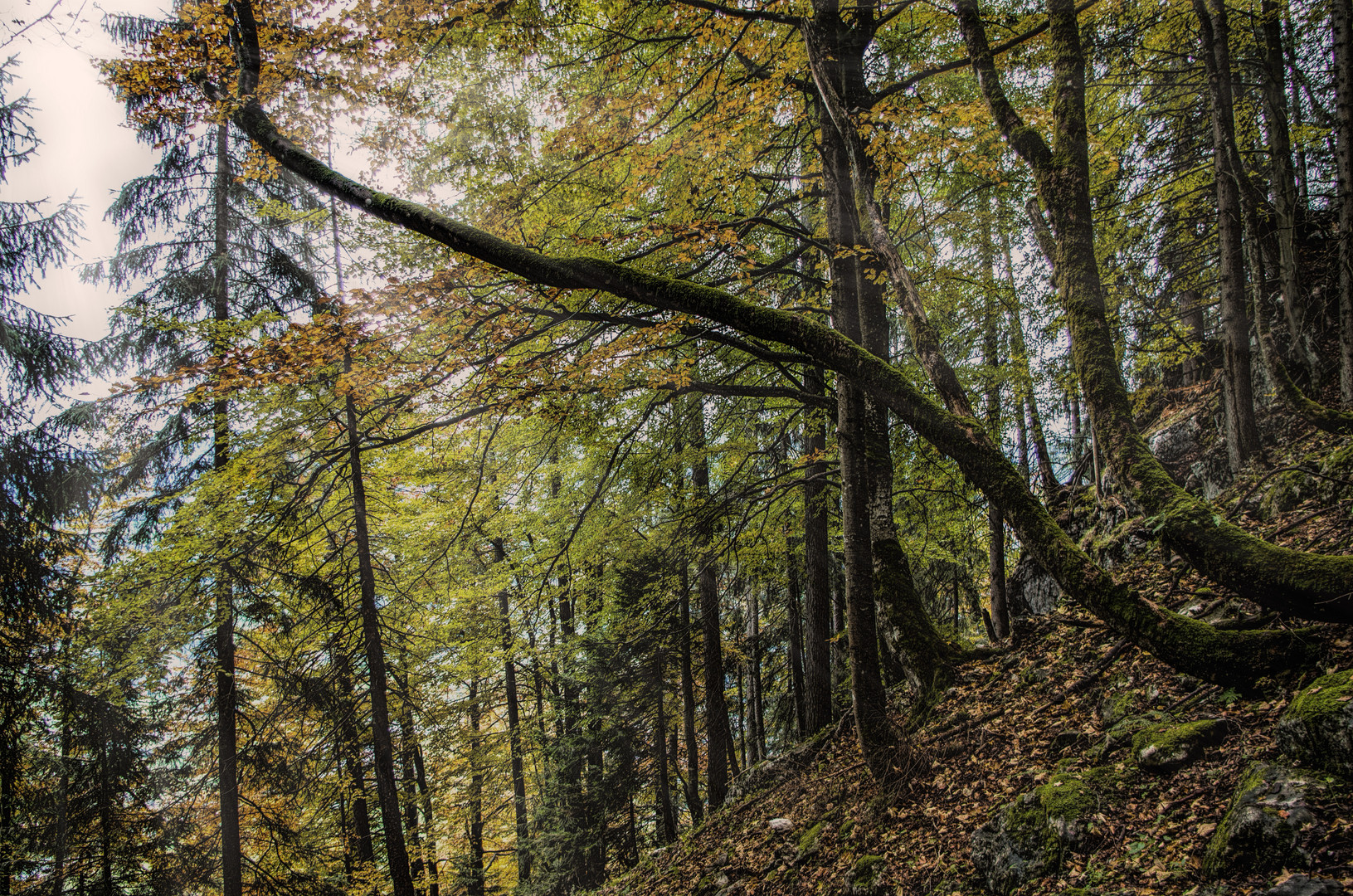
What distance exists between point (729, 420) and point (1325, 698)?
21.5 ft

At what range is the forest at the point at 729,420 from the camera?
3779mm

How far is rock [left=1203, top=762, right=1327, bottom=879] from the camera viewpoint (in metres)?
2.41

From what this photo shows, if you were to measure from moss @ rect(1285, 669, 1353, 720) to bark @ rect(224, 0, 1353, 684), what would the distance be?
37 centimetres

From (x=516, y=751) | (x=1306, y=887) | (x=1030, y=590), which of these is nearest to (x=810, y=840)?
(x=1306, y=887)

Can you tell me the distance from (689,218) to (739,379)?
288 cm

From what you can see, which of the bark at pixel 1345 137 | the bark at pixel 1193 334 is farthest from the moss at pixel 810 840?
the bark at pixel 1193 334

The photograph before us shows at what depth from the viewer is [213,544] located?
7449mm

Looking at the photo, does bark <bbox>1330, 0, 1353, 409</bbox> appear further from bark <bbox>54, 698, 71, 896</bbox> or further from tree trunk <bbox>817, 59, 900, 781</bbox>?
bark <bbox>54, 698, 71, 896</bbox>

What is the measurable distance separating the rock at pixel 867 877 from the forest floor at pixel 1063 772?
2cm

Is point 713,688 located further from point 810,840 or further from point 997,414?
point 997,414

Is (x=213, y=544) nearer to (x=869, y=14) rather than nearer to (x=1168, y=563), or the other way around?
(x=869, y=14)

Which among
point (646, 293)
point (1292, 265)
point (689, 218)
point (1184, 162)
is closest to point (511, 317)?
point (646, 293)

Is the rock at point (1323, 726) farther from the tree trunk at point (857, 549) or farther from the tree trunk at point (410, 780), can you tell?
the tree trunk at point (410, 780)

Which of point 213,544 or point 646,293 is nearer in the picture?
point 646,293
